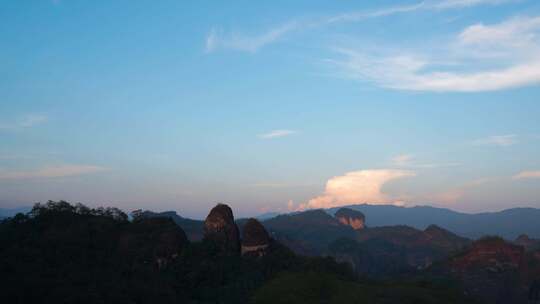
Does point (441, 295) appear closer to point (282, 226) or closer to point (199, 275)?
point (199, 275)

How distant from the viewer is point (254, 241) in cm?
4291

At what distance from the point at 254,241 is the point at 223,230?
343 centimetres

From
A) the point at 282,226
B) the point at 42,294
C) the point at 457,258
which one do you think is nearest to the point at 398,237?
the point at 282,226

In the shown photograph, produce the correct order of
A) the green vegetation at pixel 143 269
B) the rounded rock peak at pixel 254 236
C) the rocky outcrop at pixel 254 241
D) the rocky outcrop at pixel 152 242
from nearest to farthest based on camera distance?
the green vegetation at pixel 143 269 < the rocky outcrop at pixel 152 242 < the rocky outcrop at pixel 254 241 < the rounded rock peak at pixel 254 236

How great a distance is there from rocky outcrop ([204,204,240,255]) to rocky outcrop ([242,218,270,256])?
3.97ft

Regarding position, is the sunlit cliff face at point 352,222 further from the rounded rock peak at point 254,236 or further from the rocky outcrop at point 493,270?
the rounded rock peak at point 254,236

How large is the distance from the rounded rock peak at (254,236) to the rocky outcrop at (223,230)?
4.41ft

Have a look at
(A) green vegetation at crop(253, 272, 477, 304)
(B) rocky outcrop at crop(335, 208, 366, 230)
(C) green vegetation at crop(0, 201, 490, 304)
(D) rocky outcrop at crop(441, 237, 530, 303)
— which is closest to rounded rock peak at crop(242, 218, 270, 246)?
(C) green vegetation at crop(0, 201, 490, 304)

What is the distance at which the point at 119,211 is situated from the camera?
4703 centimetres

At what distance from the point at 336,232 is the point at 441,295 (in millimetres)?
120258

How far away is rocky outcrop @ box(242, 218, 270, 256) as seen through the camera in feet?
140

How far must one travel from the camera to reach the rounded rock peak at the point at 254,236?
43.0 meters

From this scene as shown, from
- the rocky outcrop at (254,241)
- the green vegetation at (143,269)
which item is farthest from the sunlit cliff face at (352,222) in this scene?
Answer: the rocky outcrop at (254,241)

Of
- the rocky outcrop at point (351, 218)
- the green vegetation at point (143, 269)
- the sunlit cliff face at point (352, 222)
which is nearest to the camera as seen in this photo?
the green vegetation at point (143, 269)
